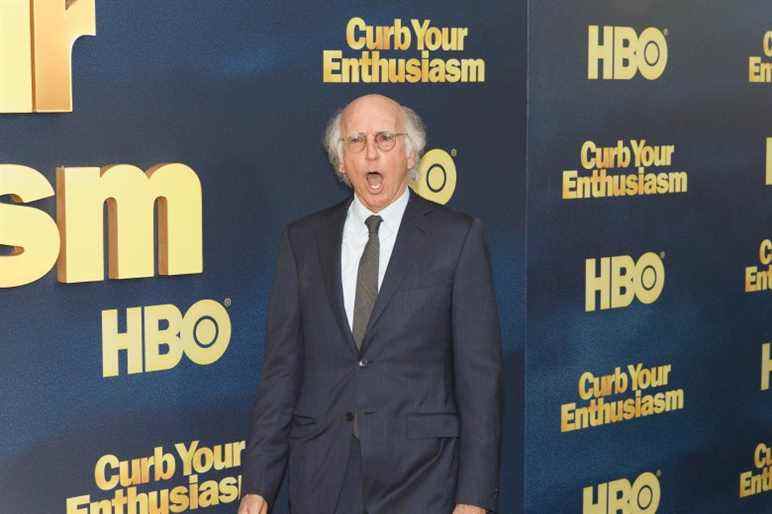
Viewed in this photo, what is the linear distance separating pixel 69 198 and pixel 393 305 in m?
0.92

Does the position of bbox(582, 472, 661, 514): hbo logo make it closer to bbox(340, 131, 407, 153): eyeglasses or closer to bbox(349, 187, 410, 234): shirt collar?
bbox(349, 187, 410, 234): shirt collar

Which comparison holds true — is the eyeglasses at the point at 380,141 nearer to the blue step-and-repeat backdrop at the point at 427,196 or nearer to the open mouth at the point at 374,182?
the open mouth at the point at 374,182

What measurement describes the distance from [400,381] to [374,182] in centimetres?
52

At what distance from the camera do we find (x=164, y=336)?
4.14 meters

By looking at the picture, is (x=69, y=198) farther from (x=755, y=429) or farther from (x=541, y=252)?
(x=755, y=429)

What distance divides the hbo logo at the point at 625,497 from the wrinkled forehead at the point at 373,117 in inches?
82.4

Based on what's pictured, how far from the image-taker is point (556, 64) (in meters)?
5.04

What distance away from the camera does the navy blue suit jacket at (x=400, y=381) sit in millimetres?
3746

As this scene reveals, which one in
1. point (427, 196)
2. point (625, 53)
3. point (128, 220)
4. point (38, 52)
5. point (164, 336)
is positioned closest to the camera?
point (38, 52)

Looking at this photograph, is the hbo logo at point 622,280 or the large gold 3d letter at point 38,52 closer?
the large gold 3d letter at point 38,52

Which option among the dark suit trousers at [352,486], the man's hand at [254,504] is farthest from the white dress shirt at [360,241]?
the man's hand at [254,504]

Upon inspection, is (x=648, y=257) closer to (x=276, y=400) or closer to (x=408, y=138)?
(x=408, y=138)

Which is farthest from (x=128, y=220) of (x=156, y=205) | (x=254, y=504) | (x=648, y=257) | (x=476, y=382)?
(x=648, y=257)

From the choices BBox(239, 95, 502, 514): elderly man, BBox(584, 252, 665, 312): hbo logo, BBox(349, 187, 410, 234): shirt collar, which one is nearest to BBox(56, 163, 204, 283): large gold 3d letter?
BBox(239, 95, 502, 514): elderly man
